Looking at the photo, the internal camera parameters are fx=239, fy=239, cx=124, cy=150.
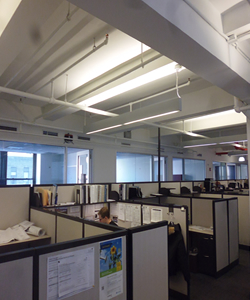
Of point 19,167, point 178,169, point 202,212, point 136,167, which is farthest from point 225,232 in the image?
point 178,169

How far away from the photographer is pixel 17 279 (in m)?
1.20

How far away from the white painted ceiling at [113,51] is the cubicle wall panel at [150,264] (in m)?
1.66

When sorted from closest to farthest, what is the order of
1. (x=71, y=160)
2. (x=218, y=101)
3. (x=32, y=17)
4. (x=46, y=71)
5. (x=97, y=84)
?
1. (x=32, y=17)
2. (x=46, y=71)
3. (x=97, y=84)
4. (x=218, y=101)
5. (x=71, y=160)

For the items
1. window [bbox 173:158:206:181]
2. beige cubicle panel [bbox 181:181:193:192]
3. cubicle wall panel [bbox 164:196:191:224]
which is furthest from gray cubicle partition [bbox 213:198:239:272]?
window [bbox 173:158:206:181]

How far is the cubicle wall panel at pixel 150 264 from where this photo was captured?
5.82 feet

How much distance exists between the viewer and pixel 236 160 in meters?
14.8

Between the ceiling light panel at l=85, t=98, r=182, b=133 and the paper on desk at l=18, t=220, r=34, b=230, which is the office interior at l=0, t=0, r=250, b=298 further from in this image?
the paper on desk at l=18, t=220, r=34, b=230

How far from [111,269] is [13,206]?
2206 mm

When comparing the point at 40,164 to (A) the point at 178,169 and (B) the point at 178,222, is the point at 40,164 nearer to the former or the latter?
(B) the point at 178,222

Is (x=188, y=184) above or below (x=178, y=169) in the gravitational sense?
below

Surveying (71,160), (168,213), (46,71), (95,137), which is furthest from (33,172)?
(168,213)

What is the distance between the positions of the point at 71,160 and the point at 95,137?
1.04 meters

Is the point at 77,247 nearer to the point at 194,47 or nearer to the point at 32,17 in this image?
the point at 194,47

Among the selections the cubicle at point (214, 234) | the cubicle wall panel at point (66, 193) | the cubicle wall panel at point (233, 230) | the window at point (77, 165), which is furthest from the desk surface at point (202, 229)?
the window at point (77, 165)
